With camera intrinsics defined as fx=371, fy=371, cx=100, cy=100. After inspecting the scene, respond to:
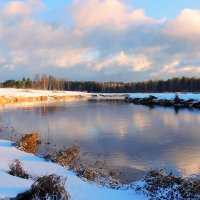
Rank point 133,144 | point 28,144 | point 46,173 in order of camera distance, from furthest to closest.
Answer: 1. point 133,144
2. point 28,144
3. point 46,173

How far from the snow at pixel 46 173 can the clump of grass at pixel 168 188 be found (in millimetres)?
414

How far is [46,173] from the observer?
1231 centimetres

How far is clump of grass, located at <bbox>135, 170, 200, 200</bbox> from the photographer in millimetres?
11219

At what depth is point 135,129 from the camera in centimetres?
3419

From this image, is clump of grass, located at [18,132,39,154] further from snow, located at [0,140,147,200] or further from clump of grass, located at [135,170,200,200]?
clump of grass, located at [135,170,200,200]

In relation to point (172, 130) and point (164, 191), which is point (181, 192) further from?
point (172, 130)

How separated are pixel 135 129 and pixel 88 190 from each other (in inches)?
918

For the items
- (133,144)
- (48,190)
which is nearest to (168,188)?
(48,190)

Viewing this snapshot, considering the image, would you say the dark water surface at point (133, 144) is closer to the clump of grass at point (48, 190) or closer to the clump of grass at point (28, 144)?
the clump of grass at point (28, 144)

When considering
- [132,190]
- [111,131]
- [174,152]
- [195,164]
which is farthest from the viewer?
[111,131]

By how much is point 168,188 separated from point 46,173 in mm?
4001

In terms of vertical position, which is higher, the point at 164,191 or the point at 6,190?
the point at 6,190

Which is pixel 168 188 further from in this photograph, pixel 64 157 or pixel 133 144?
Result: pixel 133 144

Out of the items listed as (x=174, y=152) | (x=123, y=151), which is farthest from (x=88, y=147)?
(x=174, y=152)
